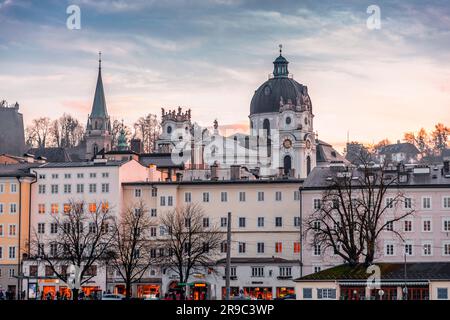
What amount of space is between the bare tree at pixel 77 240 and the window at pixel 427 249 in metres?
29.8

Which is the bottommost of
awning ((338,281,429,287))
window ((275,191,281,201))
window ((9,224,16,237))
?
awning ((338,281,429,287))

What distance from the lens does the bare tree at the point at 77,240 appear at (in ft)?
313

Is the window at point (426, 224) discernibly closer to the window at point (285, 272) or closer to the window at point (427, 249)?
the window at point (427, 249)

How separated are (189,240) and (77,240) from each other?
10.8 m

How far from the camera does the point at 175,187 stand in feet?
344

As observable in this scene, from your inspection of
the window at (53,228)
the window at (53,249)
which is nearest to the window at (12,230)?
the window at (53,228)

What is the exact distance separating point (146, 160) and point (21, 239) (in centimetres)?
3336

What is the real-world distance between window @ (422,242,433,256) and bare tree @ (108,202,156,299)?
85.4ft

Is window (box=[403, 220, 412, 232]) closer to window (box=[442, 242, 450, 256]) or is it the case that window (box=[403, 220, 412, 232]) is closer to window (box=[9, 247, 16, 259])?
window (box=[442, 242, 450, 256])

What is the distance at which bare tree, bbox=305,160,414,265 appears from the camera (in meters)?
85.0

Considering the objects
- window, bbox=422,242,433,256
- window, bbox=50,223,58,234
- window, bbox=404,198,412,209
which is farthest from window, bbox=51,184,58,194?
window, bbox=422,242,433,256

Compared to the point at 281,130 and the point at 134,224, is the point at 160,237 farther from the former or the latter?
the point at 281,130

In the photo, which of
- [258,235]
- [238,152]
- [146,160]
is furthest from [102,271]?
[238,152]

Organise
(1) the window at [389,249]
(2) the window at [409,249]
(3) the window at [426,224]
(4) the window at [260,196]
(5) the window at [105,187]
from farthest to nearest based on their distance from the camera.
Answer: (5) the window at [105,187]
(4) the window at [260,196]
(3) the window at [426,224]
(1) the window at [389,249]
(2) the window at [409,249]
